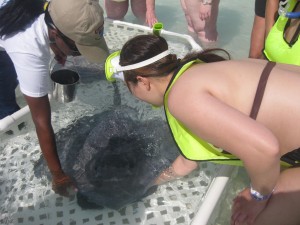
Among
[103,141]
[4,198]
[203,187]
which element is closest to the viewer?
[4,198]

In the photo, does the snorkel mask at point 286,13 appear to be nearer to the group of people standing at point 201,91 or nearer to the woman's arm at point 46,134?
the group of people standing at point 201,91

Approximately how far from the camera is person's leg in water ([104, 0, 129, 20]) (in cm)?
465

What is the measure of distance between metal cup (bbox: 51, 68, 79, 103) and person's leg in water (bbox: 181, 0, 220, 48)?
1.88m

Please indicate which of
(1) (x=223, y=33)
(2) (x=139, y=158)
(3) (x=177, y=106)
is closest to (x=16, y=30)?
(3) (x=177, y=106)

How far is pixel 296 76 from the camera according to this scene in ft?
5.98

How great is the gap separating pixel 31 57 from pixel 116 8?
2.92 metres

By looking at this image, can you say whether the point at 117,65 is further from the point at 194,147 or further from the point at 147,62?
the point at 194,147

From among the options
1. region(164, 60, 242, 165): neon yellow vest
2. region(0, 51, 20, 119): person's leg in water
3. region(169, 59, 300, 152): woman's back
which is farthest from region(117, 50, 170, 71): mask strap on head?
region(0, 51, 20, 119): person's leg in water

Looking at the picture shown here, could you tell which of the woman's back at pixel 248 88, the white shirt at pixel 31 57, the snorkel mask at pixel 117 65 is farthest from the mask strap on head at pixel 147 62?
the white shirt at pixel 31 57

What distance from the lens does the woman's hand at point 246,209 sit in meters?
2.04

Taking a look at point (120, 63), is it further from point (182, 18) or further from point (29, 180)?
point (182, 18)

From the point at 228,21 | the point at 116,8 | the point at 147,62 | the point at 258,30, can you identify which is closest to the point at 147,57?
the point at 147,62

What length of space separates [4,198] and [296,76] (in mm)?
2161

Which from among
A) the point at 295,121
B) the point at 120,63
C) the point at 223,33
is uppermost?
the point at 120,63
